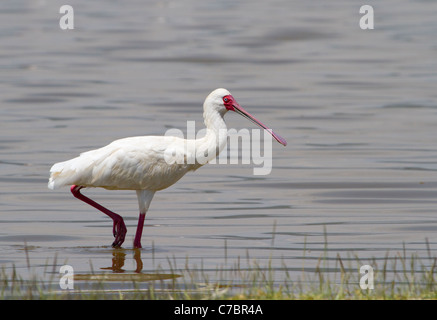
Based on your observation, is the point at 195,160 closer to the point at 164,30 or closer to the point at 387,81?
the point at 387,81

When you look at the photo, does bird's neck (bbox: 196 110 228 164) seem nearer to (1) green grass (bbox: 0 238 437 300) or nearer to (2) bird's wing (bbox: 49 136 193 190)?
(2) bird's wing (bbox: 49 136 193 190)

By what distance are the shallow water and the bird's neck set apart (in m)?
1.10

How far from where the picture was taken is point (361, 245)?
12.6m

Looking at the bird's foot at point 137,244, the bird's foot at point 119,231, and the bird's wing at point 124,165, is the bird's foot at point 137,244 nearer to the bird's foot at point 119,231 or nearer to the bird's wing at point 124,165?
the bird's foot at point 119,231

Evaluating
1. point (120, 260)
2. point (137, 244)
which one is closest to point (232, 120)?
point (137, 244)

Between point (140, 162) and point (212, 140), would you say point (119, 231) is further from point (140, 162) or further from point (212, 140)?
point (212, 140)

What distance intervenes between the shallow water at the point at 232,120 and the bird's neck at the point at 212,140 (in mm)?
1098

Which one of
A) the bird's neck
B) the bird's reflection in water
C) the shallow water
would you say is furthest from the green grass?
the bird's neck

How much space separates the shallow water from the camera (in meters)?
13.0

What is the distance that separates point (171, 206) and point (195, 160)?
11.4ft

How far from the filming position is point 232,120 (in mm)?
23578

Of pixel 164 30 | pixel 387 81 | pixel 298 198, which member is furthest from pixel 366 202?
pixel 164 30

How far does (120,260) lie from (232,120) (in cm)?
1195

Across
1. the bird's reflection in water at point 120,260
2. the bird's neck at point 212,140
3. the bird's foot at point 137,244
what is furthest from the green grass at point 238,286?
the bird's neck at point 212,140
